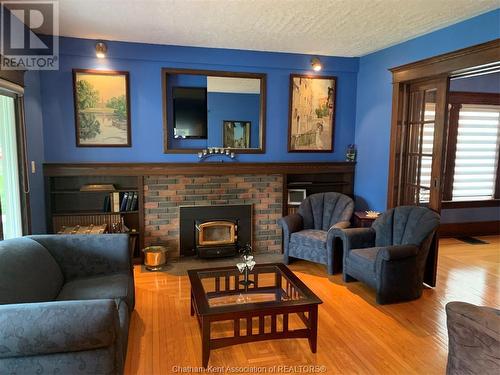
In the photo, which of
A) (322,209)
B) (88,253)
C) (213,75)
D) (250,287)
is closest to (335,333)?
(250,287)

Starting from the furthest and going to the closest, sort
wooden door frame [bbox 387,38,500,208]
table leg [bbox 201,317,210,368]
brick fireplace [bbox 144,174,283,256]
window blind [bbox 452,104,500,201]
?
1. window blind [bbox 452,104,500,201]
2. brick fireplace [bbox 144,174,283,256]
3. wooden door frame [bbox 387,38,500,208]
4. table leg [bbox 201,317,210,368]

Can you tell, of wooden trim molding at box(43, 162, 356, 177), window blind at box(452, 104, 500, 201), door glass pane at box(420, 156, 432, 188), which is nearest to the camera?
door glass pane at box(420, 156, 432, 188)

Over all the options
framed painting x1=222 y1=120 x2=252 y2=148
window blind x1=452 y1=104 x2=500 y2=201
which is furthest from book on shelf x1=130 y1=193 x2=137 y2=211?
window blind x1=452 y1=104 x2=500 y2=201

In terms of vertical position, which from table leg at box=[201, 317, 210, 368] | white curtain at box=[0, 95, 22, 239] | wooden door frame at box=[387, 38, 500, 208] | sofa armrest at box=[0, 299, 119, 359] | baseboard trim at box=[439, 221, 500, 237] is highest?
wooden door frame at box=[387, 38, 500, 208]

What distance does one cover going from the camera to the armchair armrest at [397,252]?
3.22 meters

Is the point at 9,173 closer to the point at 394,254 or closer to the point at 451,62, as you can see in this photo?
the point at 394,254

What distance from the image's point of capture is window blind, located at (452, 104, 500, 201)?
5652 mm

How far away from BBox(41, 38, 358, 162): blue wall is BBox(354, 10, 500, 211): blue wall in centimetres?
28

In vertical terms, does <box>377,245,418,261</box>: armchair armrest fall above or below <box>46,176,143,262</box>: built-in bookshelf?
below

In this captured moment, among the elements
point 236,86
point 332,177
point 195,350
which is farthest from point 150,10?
point 332,177

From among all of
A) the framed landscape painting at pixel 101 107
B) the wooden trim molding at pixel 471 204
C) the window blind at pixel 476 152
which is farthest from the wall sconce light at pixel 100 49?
the wooden trim molding at pixel 471 204

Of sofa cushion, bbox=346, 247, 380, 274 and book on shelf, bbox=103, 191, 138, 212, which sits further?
book on shelf, bbox=103, 191, 138, 212

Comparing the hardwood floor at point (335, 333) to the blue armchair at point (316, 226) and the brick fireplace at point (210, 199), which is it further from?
the brick fireplace at point (210, 199)

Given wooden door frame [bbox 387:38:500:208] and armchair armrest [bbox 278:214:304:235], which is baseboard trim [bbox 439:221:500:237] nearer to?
wooden door frame [bbox 387:38:500:208]
